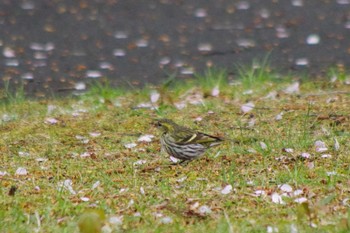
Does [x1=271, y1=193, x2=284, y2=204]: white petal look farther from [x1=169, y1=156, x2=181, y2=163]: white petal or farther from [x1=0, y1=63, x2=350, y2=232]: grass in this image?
→ [x1=169, y1=156, x2=181, y2=163]: white petal

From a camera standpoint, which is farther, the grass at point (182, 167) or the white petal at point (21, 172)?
the white petal at point (21, 172)

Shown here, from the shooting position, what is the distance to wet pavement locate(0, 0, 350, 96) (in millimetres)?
11422

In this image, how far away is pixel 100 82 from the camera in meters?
10.9

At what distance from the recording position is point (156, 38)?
12.9 m

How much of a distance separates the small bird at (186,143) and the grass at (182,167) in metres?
0.10

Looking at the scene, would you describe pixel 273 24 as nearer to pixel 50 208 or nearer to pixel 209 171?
pixel 209 171

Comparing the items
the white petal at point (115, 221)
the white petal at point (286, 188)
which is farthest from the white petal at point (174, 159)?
the white petal at point (115, 221)

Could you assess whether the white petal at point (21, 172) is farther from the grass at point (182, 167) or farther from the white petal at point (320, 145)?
the white petal at point (320, 145)

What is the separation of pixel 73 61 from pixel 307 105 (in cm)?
417

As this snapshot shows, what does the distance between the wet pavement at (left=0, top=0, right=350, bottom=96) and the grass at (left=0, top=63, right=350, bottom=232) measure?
4.37 ft

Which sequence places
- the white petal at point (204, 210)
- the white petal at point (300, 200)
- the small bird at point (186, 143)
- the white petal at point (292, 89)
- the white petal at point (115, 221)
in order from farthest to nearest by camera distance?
the white petal at point (292, 89)
the small bird at point (186, 143)
the white petal at point (300, 200)
the white petal at point (204, 210)
the white petal at point (115, 221)

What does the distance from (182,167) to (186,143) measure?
0.17m

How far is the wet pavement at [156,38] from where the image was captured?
11422 millimetres

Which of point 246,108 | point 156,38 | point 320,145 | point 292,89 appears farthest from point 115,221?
point 156,38
